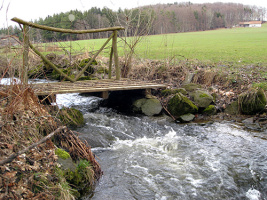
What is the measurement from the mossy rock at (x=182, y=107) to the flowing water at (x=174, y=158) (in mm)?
441

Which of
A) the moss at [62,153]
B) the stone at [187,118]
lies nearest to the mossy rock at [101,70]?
the stone at [187,118]

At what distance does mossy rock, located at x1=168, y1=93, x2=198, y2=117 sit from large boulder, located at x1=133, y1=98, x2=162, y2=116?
480 millimetres

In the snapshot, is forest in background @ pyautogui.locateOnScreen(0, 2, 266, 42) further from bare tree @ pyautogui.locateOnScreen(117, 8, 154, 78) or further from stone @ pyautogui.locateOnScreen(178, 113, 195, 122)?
stone @ pyautogui.locateOnScreen(178, 113, 195, 122)

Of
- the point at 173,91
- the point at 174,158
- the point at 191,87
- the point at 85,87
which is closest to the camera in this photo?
the point at 174,158

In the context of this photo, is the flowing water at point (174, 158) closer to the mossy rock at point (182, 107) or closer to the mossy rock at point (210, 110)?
the mossy rock at point (182, 107)

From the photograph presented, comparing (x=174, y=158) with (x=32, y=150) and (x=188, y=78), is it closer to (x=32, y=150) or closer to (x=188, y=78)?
(x=32, y=150)

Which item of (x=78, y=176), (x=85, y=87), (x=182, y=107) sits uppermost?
(x=85, y=87)

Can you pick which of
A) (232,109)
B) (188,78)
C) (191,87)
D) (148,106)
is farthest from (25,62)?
(232,109)

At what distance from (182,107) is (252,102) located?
225 cm

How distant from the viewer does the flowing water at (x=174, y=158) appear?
464cm

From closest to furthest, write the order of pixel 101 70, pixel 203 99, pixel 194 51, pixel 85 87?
1. pixel 85 87
2. pixel 203 99
3. pixel 101 70
4. pixel 194 51

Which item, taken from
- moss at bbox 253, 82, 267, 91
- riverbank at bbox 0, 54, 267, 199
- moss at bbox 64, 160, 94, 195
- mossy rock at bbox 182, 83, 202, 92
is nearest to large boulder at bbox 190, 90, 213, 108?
riverbank at bbox 0, 54, 267, 199

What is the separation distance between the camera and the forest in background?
8752 millimetres

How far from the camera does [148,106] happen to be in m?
9.09
